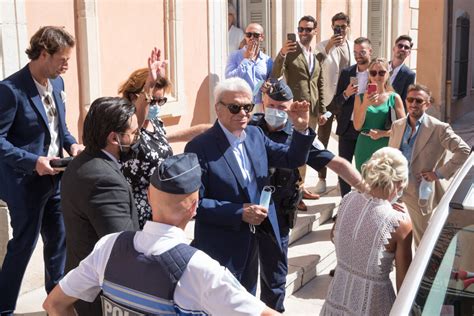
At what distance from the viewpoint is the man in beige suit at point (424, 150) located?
15.8 feet

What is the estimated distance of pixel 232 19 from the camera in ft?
29.0

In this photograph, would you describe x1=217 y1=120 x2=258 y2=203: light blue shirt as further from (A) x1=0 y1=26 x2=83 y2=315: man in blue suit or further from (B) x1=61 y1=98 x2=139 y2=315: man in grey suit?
(A) x1=0 y1=26 x2=83 y2=315: man in blue suit

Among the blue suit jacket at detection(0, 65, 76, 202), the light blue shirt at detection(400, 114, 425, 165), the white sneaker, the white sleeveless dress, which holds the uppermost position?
the blue suit jacket at detection(0, 65, 76, 202)

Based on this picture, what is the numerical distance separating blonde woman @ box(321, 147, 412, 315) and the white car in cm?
41

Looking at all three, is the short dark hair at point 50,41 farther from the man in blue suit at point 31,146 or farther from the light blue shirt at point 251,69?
the light blue shirt at point 251,69

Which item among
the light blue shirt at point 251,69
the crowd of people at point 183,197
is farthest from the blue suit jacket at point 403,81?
the crowd of people at point 183,197

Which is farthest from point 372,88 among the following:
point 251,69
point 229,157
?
point 229,157

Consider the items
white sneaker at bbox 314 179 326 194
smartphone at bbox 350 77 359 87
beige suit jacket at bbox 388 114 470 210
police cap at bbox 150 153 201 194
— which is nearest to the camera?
police cap at bbox 150 153 201 194

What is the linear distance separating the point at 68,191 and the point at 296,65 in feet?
14.1

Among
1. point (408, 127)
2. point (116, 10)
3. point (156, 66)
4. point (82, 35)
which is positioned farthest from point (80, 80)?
point (408, 127)

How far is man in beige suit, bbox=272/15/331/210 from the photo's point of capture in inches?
264

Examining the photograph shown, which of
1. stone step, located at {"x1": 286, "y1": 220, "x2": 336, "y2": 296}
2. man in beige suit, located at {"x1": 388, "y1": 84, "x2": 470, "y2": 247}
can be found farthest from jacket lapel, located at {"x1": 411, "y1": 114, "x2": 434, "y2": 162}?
stone step, located at {"x1": 286, "y1": 220, "x2": 336, "y2": 296}

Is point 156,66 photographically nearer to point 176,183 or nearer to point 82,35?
point 176,183

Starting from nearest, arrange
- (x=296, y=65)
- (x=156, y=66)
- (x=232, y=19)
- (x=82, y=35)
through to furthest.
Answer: (x=156, y=66)
(x=82, y=35)
(x=296, y=65)
(x=232, y=19)
